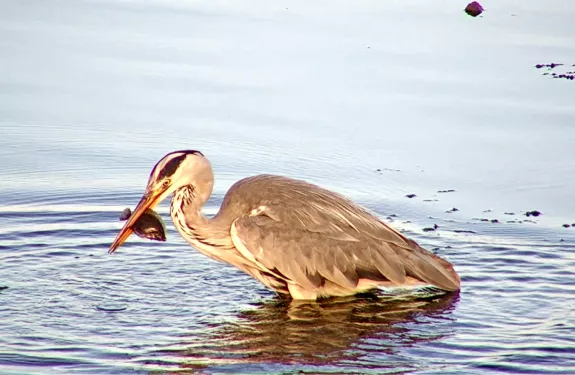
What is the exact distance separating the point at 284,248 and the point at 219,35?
7.40m

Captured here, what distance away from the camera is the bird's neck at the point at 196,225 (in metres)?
8.93

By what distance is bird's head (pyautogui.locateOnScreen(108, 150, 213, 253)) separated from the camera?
8805mm

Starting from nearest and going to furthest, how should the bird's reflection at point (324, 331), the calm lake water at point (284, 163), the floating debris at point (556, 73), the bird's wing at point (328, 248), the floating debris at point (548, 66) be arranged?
the bird's reflection at point (324, 331), the calm lake water at point (284, 163), the bird's wing at point (328, 248), the floating debris at point (556, 73), the floating debris at point (548, 66)

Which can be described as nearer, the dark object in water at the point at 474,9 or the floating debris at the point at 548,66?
the floating debris at the point at 548,66

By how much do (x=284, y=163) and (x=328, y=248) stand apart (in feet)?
8.91

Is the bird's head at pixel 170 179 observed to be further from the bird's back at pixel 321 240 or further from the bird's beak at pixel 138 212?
the bird's back at pixel 321 240

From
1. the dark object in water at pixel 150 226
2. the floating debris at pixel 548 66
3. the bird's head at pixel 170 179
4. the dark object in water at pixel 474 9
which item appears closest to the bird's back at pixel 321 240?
the bird's head at pixel 170 179

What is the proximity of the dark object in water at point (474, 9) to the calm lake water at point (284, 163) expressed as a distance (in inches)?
9.1

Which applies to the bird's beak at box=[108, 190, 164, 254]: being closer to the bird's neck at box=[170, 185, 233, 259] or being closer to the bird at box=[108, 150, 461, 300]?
the bird at box=[108, 150, 461, 300]

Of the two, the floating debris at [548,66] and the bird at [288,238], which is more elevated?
the floating debris at [548,66]

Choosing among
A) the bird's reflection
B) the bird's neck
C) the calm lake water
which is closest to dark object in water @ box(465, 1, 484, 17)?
the calm lake water

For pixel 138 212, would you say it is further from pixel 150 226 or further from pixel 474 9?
pixel 474 9

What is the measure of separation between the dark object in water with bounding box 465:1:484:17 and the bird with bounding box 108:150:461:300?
30.9 ft

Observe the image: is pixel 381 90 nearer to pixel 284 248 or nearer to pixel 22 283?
pixel 284 248
